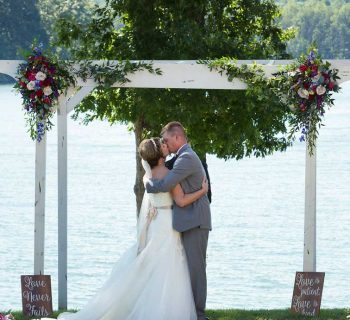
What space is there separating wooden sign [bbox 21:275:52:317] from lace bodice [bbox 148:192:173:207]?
1.23m

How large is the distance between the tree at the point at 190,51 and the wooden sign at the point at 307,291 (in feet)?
6.06

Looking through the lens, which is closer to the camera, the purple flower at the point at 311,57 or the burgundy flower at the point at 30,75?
the purple flower at the point at 311,57

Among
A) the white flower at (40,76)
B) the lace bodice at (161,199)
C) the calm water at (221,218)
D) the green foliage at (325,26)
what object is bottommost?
the calm water at (221,218)

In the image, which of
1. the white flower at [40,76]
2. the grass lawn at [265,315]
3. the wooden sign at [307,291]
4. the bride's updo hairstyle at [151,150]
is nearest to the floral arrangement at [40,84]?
the white flower at [40,76]

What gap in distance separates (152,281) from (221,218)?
55.6 feet

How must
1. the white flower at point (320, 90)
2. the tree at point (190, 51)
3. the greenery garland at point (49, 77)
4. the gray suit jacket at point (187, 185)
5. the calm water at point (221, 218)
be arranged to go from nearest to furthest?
the gray suit jacket at point (187, 185) → the white flower at point (320, 90) → the greenery garland at point (49, 77) → the tree at point (190, 51) → the calm water at point (221, 218)

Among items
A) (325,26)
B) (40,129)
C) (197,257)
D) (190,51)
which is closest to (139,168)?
(190,51)

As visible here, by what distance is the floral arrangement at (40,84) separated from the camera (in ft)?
27.1

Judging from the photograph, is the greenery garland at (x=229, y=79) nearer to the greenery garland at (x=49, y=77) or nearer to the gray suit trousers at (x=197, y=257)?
the greenery garland at (x=49, y=77)

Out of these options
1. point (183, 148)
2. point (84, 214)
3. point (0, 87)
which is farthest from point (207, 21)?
point (0, 87)

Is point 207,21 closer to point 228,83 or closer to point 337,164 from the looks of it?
point 228,83

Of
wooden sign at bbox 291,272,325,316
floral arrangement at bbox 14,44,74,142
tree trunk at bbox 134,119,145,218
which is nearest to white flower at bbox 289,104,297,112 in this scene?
wooden sign at bbox 291,272,325,316

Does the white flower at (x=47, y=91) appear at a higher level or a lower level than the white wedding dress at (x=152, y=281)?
higher

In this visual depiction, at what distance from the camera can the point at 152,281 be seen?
7.59m
